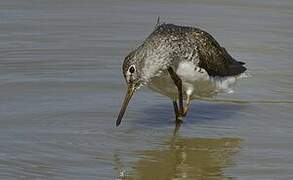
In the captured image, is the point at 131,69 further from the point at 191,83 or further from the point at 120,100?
the point at 120,100

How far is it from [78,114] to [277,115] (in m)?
1.78

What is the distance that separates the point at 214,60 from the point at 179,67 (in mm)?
524

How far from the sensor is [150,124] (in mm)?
8516

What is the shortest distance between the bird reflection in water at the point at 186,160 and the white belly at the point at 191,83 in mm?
422

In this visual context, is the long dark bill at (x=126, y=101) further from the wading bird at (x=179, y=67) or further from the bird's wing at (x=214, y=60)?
the bird's wing at (x=214, y=60)

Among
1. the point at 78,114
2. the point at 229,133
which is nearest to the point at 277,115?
the point at 229,133

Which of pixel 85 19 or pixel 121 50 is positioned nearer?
pixel 121 50

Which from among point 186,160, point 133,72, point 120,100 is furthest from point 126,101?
point 120,100

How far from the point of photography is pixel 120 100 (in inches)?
352

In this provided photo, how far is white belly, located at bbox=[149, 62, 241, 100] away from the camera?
322 inches

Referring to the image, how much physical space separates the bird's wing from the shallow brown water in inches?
15.6

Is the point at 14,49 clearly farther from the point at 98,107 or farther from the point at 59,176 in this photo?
the point at 59,176

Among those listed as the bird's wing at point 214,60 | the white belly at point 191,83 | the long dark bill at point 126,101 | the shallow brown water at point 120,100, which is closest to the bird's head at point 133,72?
the long dark bill at point 126,101

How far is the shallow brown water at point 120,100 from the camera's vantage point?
734 cm
